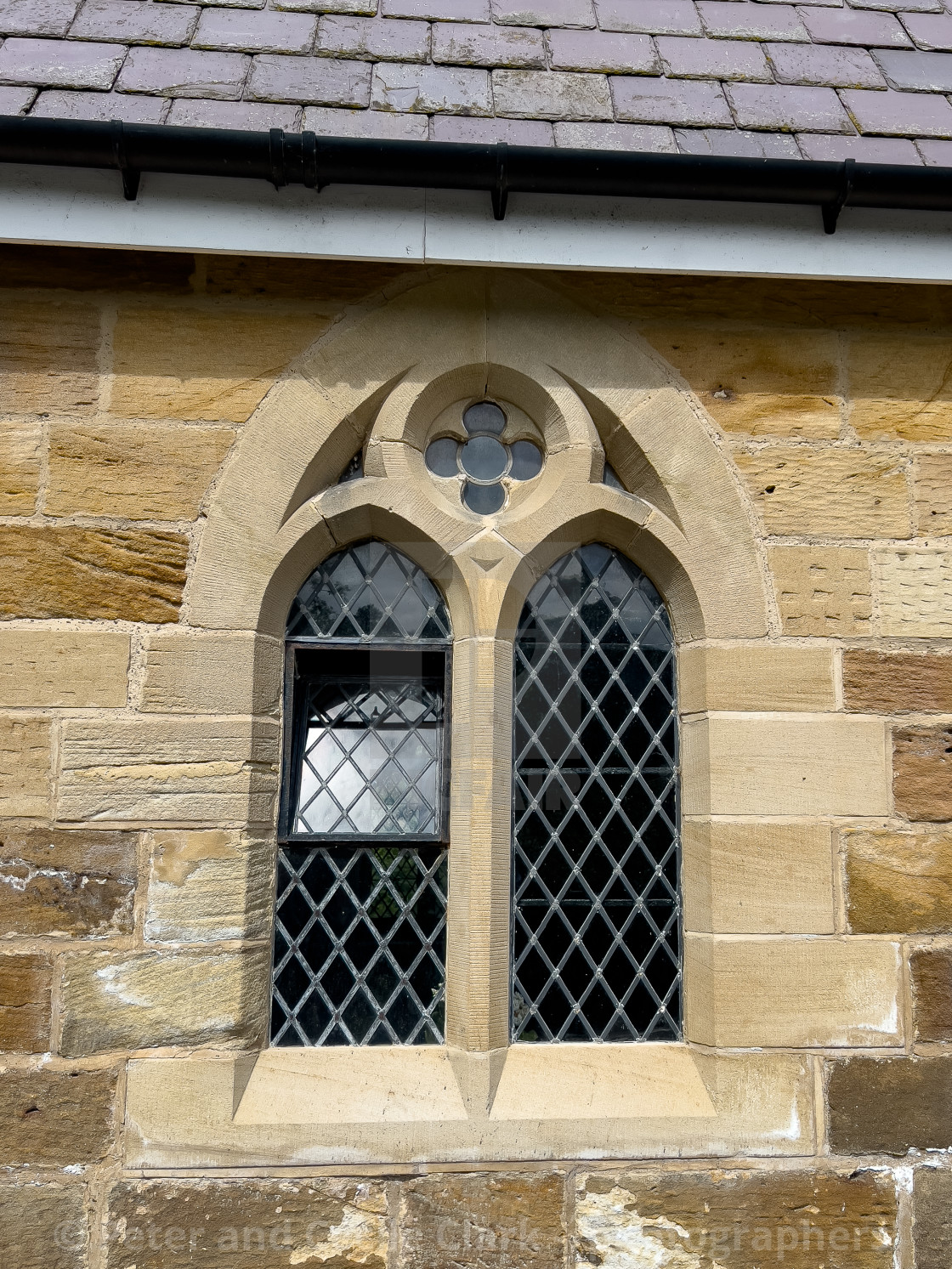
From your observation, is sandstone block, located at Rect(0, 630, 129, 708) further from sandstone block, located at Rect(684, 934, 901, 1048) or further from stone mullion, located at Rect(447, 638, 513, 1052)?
sandstone block, located at Rect(684, 934, 901, 1048)

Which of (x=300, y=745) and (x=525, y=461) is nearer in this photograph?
(x=300, y=745)

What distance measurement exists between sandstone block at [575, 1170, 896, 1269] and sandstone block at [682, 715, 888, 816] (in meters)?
0.96

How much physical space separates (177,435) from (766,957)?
218cm

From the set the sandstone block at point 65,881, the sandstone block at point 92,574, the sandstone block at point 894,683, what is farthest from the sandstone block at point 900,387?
the sandstone block at point 65,881

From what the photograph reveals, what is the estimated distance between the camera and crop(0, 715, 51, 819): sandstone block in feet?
7.91

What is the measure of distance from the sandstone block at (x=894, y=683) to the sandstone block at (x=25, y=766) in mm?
2199

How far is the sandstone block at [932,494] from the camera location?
2.71 m

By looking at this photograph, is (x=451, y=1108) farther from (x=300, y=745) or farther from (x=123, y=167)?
(x=123, y=167)

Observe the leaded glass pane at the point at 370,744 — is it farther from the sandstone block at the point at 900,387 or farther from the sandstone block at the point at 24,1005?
the sandstone block at the point at 900,387

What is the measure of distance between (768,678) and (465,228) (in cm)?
152

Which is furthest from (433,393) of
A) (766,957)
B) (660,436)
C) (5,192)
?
(766,957)

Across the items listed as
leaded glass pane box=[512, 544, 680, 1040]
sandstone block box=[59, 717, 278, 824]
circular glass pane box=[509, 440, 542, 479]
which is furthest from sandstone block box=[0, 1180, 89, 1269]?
circular glass pane box=[509, 440, 542, 479]

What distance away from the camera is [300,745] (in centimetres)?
274

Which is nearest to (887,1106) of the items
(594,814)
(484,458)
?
(594,814)
